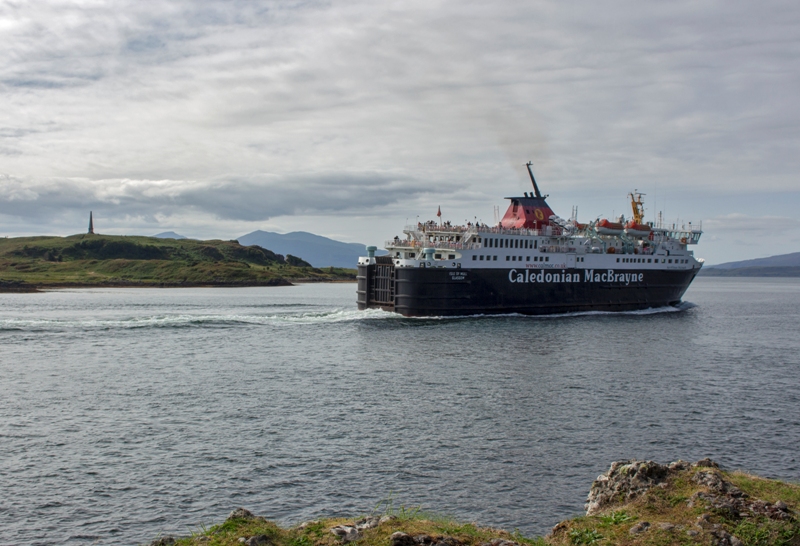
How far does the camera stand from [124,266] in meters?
152

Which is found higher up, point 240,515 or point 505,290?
point 505,290

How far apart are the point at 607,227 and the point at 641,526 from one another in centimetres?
7290

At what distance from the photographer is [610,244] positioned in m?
81.5

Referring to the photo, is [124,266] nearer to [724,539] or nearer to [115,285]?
[115,285]

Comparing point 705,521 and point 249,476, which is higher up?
point 705,521

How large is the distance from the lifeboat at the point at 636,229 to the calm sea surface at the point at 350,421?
108 feet

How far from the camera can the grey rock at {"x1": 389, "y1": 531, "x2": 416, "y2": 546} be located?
11125 millimetres

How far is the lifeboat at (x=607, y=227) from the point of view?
8100 centimetres

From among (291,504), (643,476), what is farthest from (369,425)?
(643,476)

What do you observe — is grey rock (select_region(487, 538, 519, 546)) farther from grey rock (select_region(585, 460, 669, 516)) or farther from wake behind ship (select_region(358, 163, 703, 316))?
wake behind ship (select_region(358, 163, 703, 316))

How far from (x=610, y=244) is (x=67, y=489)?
2845 inches

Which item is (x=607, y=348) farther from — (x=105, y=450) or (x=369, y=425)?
(x=105, y=450)

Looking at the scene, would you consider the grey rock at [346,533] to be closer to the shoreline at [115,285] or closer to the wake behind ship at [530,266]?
the wake behind ship at [530,266]

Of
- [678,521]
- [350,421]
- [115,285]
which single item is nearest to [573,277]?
[350,421]
